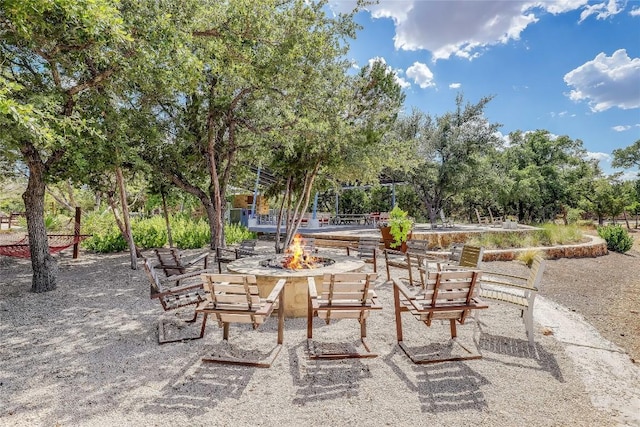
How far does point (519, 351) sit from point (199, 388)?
12.4ft

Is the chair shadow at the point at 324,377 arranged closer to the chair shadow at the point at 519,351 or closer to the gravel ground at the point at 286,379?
the gravel ground at the point at 286,379

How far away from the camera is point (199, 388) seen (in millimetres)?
3258

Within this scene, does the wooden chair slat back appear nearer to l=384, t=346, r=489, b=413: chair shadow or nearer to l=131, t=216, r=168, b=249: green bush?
l=384, t=346, r=489, b=413: chair shadow

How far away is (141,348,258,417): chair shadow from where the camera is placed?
9.62 feet

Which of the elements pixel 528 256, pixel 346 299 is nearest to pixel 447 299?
pixel 346 299

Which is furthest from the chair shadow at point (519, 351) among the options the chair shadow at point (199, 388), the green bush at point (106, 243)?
the green bush at point (106, 243)

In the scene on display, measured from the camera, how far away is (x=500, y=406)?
2969mm

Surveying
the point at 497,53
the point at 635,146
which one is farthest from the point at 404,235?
the point at 635,146

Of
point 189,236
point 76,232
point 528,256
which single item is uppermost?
point 76,232

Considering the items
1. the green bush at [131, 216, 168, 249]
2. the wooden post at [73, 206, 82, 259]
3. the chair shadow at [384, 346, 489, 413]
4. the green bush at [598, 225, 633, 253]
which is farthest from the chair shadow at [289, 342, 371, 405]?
the green bush at [598, 225, 633, 253]

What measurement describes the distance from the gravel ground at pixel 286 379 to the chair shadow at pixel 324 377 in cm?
2

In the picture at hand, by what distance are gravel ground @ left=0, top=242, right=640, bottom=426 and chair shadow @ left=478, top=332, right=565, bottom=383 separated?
24 millimetres

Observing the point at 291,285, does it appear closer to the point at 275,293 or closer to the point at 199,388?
the point at 275,293

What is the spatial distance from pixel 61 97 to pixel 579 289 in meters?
11.6
